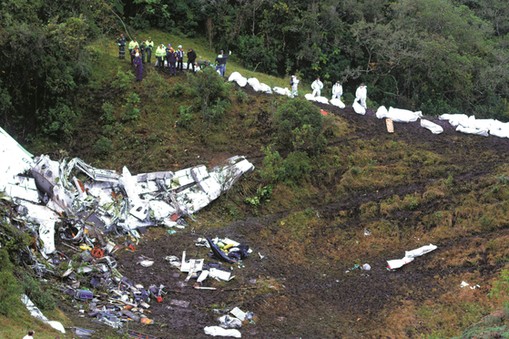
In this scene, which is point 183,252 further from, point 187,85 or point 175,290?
point 187,85

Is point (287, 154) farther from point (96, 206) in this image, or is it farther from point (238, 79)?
point (96, 206)

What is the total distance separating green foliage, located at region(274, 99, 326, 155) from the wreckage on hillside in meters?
1.65

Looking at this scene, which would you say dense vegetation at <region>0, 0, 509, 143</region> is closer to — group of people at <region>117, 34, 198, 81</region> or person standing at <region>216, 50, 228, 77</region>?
group of people at <region>117, 34, 198, 81</region>

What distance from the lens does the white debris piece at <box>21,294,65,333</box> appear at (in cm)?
1245

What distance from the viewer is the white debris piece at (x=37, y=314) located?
1245 centimetres

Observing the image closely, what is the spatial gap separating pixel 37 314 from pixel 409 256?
9.68 m

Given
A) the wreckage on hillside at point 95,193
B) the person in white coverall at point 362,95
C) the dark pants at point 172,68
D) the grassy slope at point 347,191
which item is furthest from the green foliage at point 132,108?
the person in white coverall at point 362,95

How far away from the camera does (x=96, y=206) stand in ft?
59.0

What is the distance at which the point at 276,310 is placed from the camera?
15578mm

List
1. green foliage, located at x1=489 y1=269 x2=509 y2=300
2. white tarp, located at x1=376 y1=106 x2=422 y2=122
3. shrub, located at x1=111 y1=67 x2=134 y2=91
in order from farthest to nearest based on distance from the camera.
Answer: shrub, located at x1=111 y1=67 x2=134 y2=91, white tarp, located at x1=376 y1=106 x2=422 y2=122, green foliage, located at x1=489 y1=269 x2=509 y2=300

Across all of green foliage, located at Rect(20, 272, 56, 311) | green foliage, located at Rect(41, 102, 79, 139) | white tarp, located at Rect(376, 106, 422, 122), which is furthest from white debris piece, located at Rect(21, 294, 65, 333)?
white tarp, located at Rect(376, 106, 422, 122)

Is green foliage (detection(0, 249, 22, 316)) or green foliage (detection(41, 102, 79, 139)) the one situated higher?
green foliage (detection(41, 102, 79, 139))

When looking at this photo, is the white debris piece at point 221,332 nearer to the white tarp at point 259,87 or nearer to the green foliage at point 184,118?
the green foliage at point 184,118

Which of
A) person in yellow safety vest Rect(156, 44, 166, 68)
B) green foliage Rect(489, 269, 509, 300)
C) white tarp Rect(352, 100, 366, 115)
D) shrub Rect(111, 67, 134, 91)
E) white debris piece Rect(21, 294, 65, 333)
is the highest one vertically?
person in yellow safety vest Rect(156, 44, 166, 68)
